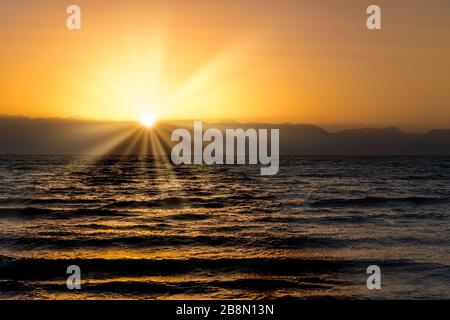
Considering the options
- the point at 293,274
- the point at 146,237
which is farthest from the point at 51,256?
the point at 293,274

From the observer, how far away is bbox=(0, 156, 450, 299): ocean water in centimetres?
1366

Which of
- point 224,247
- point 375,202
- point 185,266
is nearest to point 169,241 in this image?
point 224,247

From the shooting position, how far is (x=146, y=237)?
21391mm

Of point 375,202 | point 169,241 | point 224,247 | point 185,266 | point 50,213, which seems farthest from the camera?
point 375,202

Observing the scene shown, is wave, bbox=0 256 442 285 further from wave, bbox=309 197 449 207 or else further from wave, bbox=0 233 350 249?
wave, bbox=309 197 449 207

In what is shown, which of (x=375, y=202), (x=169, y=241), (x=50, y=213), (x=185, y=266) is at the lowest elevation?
(x=185, y=266)

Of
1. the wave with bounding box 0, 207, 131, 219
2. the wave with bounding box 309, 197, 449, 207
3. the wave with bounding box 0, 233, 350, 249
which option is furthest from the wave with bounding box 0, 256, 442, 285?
the wave with bounding box 309, 197, 449, 207

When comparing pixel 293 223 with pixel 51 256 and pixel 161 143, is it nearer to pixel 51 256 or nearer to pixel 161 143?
pixel 51 256

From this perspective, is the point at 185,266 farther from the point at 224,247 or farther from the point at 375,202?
the point at 375,202

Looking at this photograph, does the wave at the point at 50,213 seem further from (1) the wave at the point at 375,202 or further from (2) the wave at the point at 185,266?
(1) the wave at the point at 375,202

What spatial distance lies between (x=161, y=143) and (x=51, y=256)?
171562 millimetres

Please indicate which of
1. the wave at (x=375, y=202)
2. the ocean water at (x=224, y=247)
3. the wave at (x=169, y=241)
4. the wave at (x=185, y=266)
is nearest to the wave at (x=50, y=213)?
the ocean water at (x=224, y=247)

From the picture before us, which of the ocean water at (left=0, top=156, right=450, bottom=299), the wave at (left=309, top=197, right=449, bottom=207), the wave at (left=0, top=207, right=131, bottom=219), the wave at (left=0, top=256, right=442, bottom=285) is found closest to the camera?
the ocean water at (left=0, top=156, right=450, bottom=299)

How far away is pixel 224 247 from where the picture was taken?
19.3 meters
